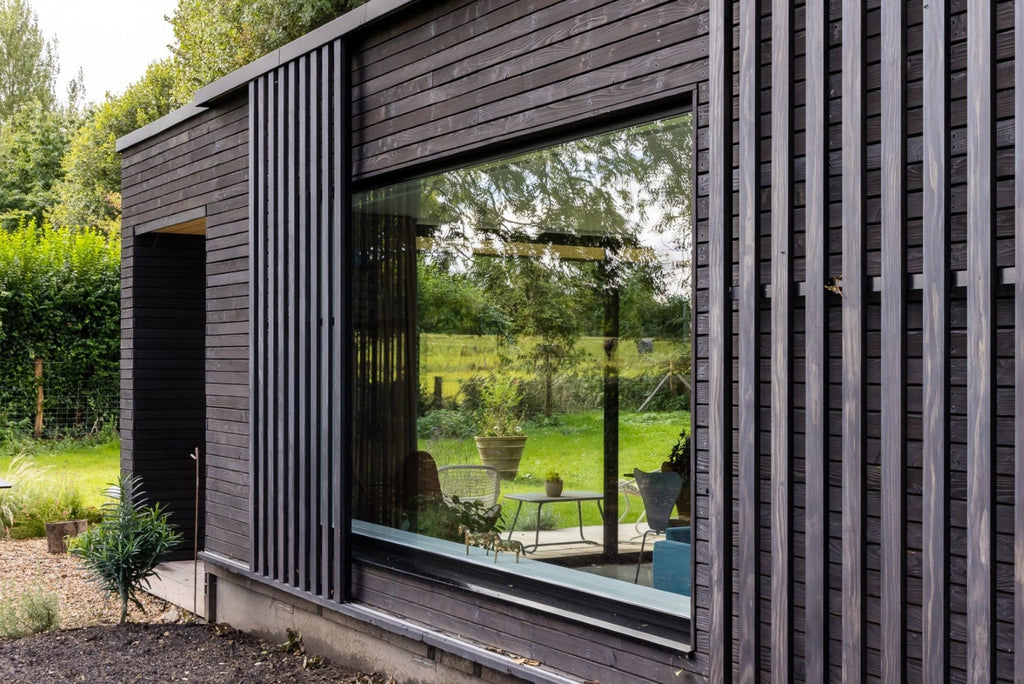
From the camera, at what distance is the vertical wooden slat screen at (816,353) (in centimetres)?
283

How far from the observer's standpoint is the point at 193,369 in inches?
297

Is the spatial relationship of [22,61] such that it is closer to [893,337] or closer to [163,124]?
[163,124]

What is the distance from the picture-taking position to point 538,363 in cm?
408

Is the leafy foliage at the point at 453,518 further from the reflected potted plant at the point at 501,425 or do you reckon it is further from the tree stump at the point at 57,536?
the tree stump at the point at 57,536

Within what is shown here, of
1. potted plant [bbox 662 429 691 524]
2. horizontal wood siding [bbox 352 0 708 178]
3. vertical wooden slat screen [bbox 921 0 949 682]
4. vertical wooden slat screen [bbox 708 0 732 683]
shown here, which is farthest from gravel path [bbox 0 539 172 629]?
vertical wooden slat screen [bbox 921 0 949 682]

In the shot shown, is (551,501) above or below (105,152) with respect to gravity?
below

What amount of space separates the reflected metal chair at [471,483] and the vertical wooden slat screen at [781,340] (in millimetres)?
1580

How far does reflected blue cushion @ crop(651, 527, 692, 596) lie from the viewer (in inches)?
136

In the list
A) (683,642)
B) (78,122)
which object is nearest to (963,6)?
(683,642)

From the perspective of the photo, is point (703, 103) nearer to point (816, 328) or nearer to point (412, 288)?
point (816, 328)

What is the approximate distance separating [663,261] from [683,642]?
126cm

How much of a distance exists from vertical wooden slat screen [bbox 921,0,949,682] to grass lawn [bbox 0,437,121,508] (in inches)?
406

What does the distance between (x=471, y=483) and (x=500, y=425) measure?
0.32 metres

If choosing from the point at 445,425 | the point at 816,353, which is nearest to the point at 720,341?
the point at 816,353
